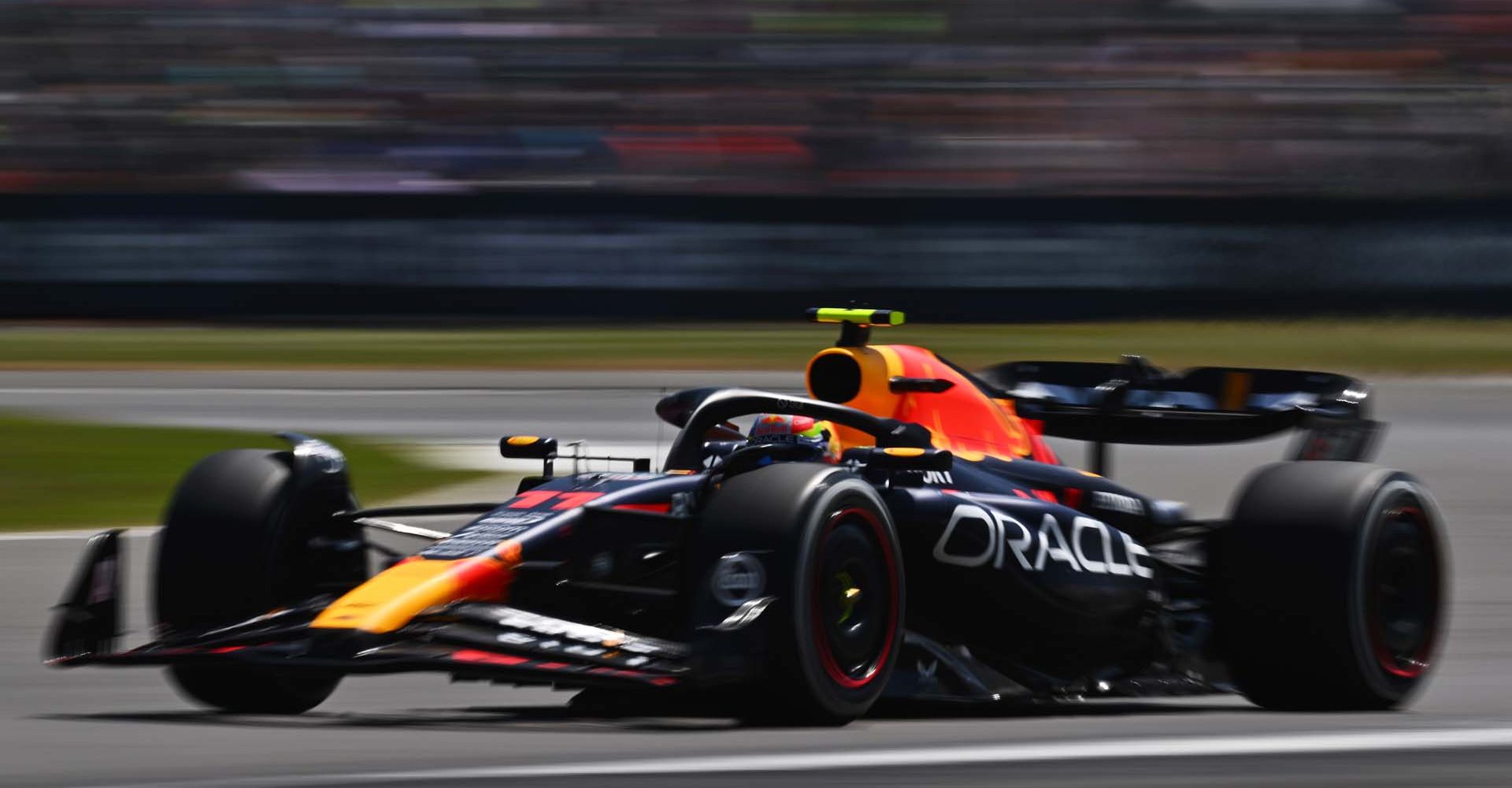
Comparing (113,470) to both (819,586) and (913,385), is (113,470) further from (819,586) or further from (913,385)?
(819,586)

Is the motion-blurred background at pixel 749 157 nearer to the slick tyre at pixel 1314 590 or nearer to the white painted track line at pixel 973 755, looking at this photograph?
the slick tyre at pixel 1314 590

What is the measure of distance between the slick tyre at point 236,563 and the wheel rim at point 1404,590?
3.00 metres

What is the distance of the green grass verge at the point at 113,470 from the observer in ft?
36.8

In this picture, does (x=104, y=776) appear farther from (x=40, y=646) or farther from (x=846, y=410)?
(x=40, y=646)

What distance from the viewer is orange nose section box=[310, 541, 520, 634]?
5102 millimetres

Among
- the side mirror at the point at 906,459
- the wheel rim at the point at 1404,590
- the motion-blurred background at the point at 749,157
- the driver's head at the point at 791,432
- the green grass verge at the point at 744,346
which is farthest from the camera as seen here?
the motion-blurred background at the point at 749,157

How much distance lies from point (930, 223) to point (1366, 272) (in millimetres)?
4689

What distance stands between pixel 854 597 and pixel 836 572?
11 cm

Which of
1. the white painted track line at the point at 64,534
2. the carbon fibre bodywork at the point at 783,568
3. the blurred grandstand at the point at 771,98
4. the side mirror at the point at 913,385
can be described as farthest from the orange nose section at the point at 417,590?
the blurred grandstand at the point at 771,98

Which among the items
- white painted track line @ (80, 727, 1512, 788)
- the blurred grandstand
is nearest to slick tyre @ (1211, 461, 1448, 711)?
white painted track line @ (80, 727, 1512, 788)

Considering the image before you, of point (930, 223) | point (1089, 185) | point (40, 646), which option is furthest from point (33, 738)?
point (1089, 185)

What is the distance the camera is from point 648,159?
26938 mm

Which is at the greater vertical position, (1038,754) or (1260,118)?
(1260,118)

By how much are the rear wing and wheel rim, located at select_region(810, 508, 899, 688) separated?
6.90 ft
